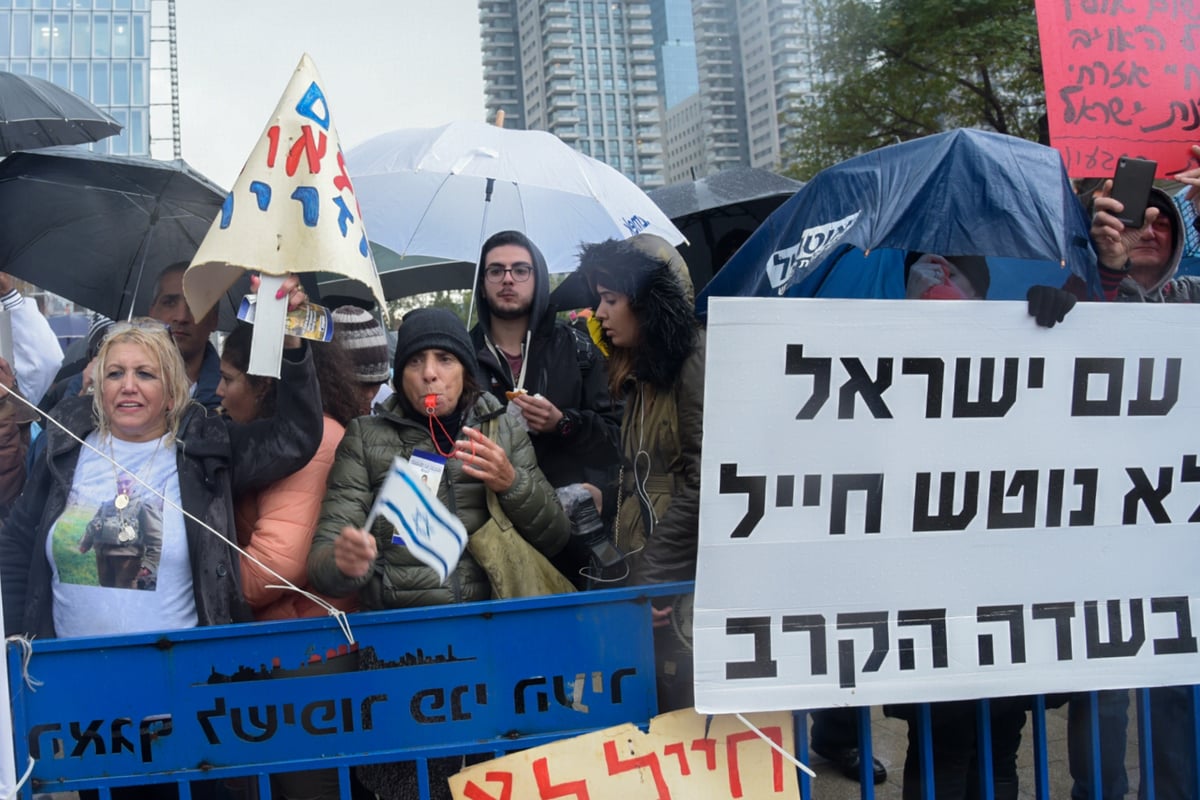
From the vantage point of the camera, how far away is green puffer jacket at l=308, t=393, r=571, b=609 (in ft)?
9.46

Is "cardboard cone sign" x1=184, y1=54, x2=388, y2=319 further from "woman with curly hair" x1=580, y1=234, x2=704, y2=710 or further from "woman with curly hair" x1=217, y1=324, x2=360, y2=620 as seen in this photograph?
"woman with curly hair" x1=580, y1=234, x2=704, y2=710

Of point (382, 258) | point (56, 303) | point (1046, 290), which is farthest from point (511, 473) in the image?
point (56, 303)

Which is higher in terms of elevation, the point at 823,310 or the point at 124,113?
the point at 124,113

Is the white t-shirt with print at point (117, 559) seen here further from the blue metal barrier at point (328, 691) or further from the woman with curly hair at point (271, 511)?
the blue metal barrier at point (328, 691)

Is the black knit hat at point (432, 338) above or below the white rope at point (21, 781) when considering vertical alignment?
above

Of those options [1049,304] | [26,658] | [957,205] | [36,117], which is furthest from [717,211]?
[26,658]

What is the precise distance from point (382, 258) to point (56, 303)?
37.0 m

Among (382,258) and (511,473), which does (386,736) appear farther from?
(382,258)

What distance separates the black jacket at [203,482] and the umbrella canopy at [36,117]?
200cm

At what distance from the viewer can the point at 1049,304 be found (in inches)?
103

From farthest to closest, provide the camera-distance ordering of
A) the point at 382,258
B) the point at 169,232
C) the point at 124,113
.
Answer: the point at 124,113 < the point at 382,258 < the point at 169,232

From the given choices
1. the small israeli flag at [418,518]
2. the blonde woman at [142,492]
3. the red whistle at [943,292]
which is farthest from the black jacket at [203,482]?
the red whistle at [943,292]

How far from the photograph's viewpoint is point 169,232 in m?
4.14

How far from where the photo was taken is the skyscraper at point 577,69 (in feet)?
79.5
